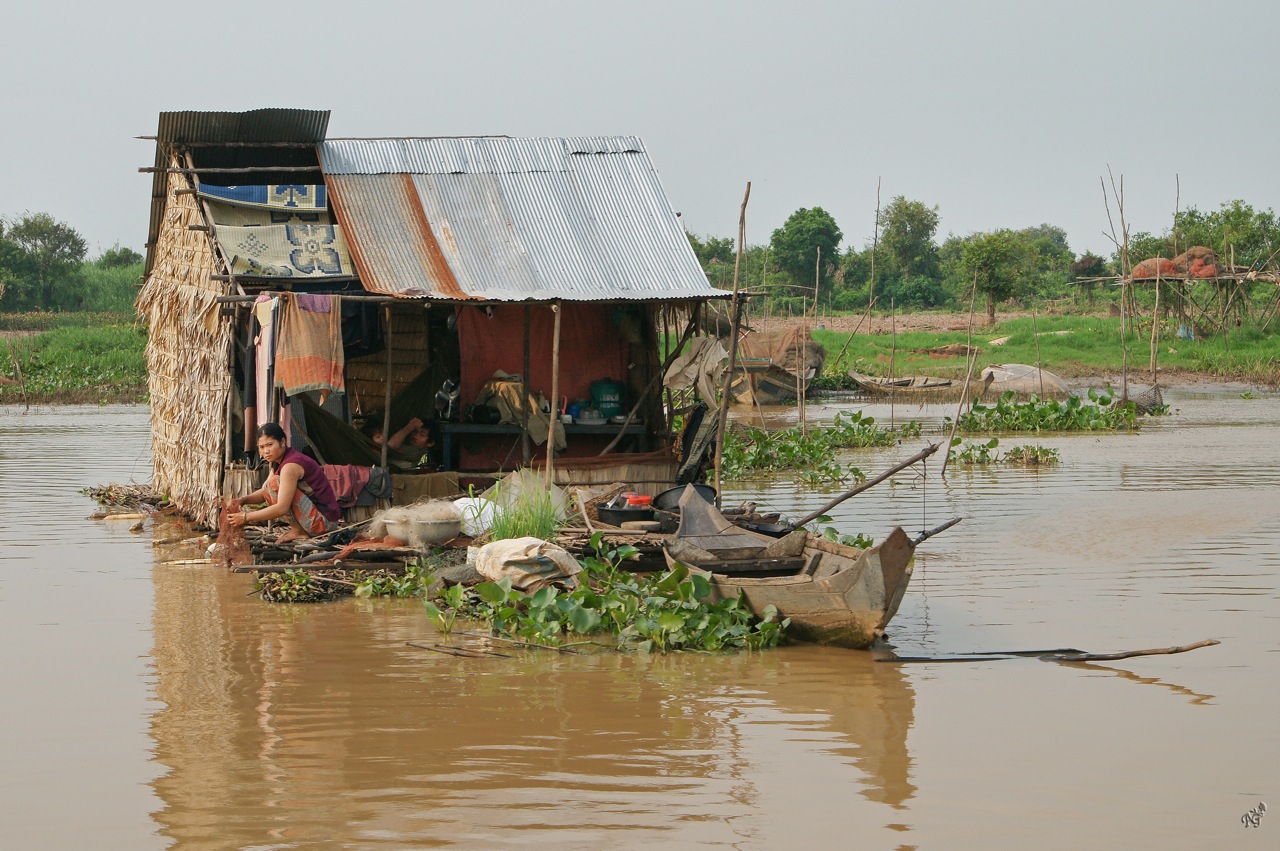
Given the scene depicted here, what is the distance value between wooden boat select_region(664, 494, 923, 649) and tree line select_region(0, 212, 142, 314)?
30589 millimetres

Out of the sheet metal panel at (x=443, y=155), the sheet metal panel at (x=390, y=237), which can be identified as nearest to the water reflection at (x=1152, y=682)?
the sheet metal panel at (x=390, y=237)

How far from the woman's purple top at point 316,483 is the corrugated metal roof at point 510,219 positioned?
1338mm

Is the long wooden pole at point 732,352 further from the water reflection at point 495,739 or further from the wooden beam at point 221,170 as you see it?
the wooden beam at point 221,170

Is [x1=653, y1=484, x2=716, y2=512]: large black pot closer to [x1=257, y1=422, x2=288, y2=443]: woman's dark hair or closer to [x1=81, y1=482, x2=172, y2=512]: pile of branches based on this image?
[x1=257, y1=422, x2=288, y2=443]: woman's dark hair

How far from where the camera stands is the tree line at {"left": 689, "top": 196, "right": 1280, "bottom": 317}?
96.5 ft

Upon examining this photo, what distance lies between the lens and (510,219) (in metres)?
10.1

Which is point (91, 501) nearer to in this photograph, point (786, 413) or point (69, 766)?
point (69, 766)

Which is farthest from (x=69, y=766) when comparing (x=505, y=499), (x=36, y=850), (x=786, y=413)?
(x=786, y=413)

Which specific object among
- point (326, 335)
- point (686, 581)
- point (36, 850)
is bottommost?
point (36, 850)

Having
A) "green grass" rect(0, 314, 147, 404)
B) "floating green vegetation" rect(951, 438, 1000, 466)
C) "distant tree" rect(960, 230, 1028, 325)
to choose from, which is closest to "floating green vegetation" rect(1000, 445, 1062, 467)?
"floating green vegetation" rect(951, 438, 1000, 466)

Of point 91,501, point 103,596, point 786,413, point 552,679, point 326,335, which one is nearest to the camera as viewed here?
point 552,679

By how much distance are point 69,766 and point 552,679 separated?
6.73 ft

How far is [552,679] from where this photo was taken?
5891 mm

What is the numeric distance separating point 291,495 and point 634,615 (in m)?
2.70
